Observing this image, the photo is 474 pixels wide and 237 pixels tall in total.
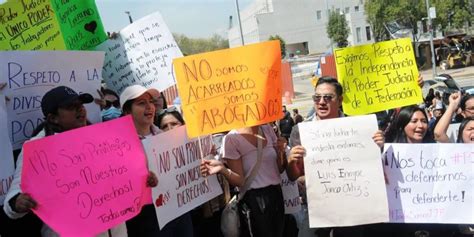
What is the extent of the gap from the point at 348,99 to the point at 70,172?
2087 mm

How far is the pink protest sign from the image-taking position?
2477 mm

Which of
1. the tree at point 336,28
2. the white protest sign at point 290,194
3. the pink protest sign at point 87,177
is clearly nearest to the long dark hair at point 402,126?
the white protest sign at point 290,194

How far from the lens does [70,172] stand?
8.51ft

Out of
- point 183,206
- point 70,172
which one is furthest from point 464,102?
point 70,172

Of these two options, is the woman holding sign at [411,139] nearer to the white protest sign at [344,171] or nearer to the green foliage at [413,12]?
the white protest sign at [344,171]

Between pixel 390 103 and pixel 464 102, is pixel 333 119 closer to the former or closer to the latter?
pixel 390 103

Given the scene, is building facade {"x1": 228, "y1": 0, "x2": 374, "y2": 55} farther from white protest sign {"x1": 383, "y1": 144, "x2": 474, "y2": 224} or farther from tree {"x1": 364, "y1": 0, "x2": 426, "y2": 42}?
white protest sign {"x1": 383, "y1": 144, "x2": 474, "y2": 224}

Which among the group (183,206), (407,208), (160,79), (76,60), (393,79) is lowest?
(407,208)

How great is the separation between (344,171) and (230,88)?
0.96 metres

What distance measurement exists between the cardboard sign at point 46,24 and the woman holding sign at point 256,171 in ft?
5.23

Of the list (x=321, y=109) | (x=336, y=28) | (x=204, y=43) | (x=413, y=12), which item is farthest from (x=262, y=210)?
(x=204, y=43)

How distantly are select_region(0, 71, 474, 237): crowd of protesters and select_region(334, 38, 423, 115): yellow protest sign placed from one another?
14 cm

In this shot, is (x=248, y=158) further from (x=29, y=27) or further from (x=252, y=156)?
(x=29, y=27)

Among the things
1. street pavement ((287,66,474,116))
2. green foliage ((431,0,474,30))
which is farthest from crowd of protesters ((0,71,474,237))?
green foliage ((431,0,474,30))
